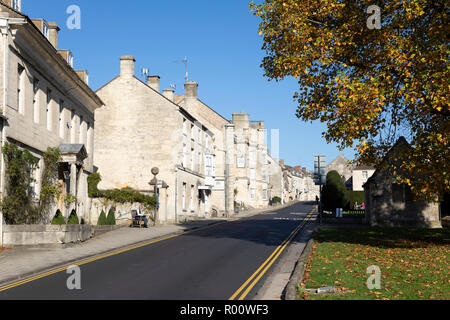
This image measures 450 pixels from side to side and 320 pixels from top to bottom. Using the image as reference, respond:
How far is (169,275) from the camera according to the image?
44.3 ft

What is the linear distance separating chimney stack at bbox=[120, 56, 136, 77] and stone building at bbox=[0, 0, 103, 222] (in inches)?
420

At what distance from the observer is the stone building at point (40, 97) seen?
20.5 metres

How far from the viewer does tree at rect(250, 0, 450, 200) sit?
51.3 ft

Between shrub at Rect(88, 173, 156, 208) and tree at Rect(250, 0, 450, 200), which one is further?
shrub at Rect(88, 173, 156, 208)

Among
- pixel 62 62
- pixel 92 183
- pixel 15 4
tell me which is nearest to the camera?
pixel 15 4

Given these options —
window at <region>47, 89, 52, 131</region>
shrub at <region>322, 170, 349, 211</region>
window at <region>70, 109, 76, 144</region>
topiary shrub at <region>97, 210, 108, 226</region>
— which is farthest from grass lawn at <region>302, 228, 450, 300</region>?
shrub at <region>322, 170, 349, 211</region>

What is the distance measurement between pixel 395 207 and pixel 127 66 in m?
24.0

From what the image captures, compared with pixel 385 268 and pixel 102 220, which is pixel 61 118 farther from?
pixel 385 268

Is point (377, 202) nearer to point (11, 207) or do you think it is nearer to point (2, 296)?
point (11, 207)

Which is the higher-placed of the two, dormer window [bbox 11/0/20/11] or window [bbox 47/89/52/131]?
dormer window [bbox 11/0/20/11]

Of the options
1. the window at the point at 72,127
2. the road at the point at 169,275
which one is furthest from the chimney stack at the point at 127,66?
the road at the point at 169,275

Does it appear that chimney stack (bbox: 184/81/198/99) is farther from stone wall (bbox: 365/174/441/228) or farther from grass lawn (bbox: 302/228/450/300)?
grass lawn (bbox: 302/228/450/300)

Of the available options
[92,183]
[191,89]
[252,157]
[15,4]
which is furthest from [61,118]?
[252,157]
